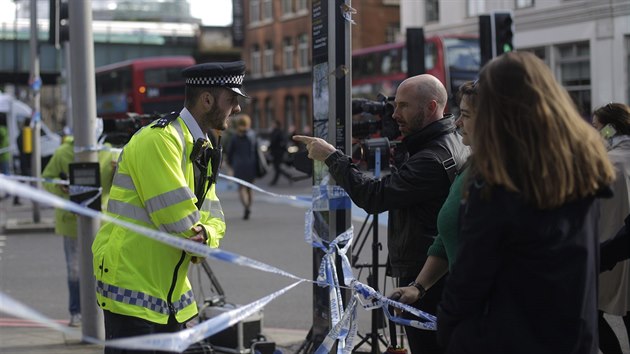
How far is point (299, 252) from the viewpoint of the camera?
42.6 ft

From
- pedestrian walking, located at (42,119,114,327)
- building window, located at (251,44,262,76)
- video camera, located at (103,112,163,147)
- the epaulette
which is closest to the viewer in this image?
the epaulette

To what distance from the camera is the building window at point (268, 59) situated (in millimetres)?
58219

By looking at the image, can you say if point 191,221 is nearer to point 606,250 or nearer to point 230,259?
point 230,259

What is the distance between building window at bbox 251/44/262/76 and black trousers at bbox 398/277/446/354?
2194 inches

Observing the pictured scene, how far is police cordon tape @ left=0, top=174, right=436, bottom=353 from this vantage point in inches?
113

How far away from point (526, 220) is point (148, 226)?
5.67ft

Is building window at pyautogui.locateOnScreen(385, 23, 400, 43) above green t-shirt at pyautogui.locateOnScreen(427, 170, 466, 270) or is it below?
above

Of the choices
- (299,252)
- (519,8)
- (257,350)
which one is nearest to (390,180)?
(257,350)

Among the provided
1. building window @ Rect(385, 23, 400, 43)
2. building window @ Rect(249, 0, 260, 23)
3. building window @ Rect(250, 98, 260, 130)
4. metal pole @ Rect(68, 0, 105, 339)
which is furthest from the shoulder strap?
building window @ Rect(249, 0, 260, 23)

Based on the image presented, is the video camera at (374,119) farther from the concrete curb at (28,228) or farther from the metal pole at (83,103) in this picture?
the concrete curb at (28,228)

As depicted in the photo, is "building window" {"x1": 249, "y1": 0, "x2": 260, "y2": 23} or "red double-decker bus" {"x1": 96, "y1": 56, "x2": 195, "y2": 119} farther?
"building window" {"x1": 249, "y1": 0, "x2": 260, "y2": 23}

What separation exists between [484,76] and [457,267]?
0.60 metres

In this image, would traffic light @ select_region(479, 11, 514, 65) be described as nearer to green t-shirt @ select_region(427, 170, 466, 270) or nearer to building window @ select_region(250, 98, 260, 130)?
green t-shirt @ select_region(427, 170, 466, 270)

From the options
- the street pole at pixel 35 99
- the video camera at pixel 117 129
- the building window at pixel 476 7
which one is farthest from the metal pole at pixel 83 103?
the building window at pixel 476 7
